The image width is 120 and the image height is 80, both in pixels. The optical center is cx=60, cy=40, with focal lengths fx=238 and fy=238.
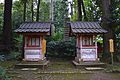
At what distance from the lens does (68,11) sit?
142 feet

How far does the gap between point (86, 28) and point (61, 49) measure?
5813 millimetres

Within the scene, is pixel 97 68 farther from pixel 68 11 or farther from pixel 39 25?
pixel 68 11

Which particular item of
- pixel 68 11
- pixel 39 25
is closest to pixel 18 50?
pixel 39 25

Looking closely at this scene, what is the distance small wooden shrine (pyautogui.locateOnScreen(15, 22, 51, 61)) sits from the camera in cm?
1644

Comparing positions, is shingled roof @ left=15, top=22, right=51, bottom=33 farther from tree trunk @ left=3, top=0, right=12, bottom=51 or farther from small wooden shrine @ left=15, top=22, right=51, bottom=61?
tree trunk @ left=3, top=0, right=12, bottom=51

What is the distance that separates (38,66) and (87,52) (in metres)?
3.57

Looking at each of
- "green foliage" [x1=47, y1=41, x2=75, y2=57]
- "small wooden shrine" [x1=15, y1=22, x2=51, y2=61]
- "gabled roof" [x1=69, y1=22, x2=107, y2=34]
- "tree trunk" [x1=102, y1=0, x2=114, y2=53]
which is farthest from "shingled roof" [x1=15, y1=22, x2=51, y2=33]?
"green foliage" [x1=47, y1=41, x2=75, y2=57]

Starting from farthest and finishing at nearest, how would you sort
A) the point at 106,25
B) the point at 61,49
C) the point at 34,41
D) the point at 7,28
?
1. the point at 61,49
2. the point at 7,28
3. the point at 106,25
4. the point at 34,41

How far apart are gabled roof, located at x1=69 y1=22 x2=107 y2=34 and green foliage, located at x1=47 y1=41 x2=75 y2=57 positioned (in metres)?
4.42

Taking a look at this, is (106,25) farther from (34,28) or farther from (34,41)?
(34,41)

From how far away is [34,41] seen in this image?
55.4 ft

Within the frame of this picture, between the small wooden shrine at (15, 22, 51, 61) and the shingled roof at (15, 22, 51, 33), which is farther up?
the shingled roof at (15, 22, 51, 33)

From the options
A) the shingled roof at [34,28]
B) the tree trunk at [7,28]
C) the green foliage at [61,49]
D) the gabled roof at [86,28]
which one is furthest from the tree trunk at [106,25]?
the tree trunk at [7,28]

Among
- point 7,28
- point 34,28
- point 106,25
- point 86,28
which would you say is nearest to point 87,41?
point 86,28
